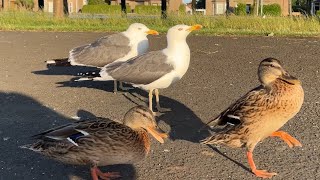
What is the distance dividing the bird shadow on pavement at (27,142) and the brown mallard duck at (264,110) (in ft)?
3.75

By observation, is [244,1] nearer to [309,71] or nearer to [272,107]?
[309,71]

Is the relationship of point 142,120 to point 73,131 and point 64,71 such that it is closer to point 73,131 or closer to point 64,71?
point 73,131

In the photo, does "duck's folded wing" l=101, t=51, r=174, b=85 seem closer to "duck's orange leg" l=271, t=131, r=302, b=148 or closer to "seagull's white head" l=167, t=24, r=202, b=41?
"seagull's white head" l=167, t=24, r=202, b=41

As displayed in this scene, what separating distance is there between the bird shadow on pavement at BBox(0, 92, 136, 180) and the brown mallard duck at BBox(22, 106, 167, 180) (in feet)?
0.94

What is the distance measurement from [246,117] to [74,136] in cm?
173

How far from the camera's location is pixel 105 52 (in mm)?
9047

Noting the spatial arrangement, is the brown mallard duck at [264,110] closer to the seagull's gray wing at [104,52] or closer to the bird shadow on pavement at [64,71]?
the seagull's gray wing at [104,52]

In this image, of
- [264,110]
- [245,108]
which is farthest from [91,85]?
[264,110]

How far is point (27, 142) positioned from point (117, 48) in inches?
144

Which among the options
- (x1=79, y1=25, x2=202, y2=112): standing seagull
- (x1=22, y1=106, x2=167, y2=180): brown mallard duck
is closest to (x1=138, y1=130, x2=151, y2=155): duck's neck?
(x1=22, y1=106, x2=167, y2=180): brown mallard duck

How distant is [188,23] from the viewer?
24875mm

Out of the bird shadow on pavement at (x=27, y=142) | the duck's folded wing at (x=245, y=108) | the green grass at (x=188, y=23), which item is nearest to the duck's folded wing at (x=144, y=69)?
the bird shadow on pavement at (x=27, y=142)

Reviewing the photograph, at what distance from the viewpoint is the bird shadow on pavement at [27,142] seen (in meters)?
4.75

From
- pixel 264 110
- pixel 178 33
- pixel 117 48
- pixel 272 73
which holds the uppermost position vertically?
pixel 178 33
